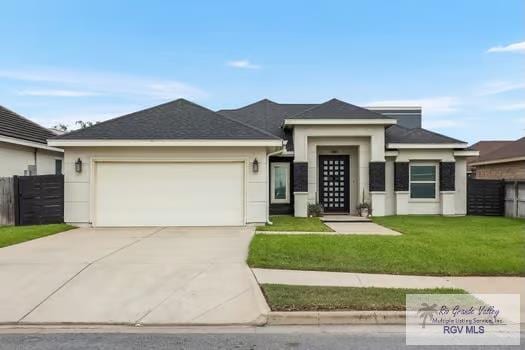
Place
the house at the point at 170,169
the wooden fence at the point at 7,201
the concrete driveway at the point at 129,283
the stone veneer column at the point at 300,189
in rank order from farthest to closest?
the stone veneer column at the point at 300,189 → the house at the point at 170,169 → the wooden fence at the point at 7,201 → the concrete driveway at the point at 129,283

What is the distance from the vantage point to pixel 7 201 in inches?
533

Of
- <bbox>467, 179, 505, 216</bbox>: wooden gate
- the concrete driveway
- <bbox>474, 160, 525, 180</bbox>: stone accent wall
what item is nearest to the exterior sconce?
the concrete driveway

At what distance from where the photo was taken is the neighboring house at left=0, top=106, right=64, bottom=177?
15.5m

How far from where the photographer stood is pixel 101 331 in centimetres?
526

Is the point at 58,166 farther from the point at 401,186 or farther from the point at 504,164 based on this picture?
the point at 504,164

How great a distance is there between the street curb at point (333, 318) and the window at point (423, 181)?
→ 13667 millimetres

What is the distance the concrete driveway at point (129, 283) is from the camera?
18.7 ft

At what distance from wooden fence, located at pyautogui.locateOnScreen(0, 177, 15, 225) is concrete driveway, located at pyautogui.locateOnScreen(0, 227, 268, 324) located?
12.9 feet

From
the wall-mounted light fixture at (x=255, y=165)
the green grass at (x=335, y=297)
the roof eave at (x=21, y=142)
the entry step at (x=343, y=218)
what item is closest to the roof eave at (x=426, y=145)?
the entry step at (x=343, y=218)

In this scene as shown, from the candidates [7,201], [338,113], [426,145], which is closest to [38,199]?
[7,201]

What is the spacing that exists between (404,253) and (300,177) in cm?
831

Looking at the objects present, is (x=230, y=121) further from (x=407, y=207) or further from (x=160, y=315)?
(x=160, y=315)

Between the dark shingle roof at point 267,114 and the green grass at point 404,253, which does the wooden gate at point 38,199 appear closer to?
the green grass at point 404,253

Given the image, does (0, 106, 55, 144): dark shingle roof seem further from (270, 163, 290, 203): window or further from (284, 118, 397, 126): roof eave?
(284, 118, 397, 126): roof eave
